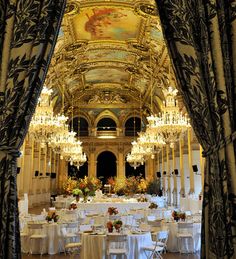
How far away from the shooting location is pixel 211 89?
9.34ft

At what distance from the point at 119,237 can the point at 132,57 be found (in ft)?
39.5

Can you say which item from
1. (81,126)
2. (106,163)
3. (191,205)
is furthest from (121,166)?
(191,205)

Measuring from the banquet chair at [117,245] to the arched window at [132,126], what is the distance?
23.0 meters

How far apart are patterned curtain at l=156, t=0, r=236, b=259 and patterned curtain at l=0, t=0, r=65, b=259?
1.14 metres

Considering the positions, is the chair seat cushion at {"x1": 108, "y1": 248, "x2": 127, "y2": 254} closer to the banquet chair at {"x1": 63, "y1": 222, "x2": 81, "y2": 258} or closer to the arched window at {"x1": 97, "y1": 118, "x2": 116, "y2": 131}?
the banquet chair at {"x1": 63, "y1": 222, "x2": 81, "y2": 258}

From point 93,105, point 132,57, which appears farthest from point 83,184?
point 93,105

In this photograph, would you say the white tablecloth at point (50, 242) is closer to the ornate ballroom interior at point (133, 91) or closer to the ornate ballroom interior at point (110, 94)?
the ornate ballroom interior at point (133, 91)

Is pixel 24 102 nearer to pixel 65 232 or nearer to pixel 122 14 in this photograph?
pixel 65 232

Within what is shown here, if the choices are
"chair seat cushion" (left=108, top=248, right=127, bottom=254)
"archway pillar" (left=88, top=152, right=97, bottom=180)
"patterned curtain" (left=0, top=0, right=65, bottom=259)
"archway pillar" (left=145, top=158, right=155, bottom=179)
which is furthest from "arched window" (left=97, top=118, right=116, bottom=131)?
"patterned curtain" (left=0, top=0, right=65, bottom=259)

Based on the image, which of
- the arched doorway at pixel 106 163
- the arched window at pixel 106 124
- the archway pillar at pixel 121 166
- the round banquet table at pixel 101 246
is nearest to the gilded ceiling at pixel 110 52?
the arched window at pixel 106 124

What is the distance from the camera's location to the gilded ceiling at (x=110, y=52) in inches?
473

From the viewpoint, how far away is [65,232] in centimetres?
831

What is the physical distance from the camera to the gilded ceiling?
12008mm

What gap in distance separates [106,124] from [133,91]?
585cm
